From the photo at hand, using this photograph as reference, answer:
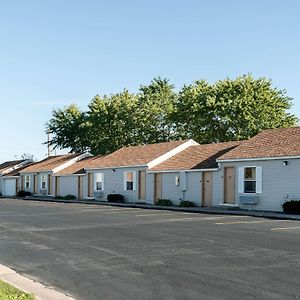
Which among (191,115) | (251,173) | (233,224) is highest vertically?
(191,115)

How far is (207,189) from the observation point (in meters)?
31.1

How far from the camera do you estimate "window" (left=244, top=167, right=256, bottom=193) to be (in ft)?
90.5

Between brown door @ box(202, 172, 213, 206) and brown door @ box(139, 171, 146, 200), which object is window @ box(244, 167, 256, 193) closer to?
brown door @ box(202, 172, 213, 206)

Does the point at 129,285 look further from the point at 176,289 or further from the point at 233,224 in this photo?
the point at 233,224

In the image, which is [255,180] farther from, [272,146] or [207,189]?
[207,189]

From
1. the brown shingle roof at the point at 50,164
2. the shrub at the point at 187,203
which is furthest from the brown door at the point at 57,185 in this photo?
the shrub at the point at 187,203

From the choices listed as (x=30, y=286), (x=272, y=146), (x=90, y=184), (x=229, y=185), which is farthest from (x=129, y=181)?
(x=30, y=286)

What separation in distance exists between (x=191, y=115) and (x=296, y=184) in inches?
960

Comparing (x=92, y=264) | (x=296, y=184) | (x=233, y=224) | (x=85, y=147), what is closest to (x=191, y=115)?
(x=85, y=147)

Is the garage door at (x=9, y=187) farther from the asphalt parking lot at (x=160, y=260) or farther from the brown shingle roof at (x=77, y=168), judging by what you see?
the asphalt parking lot at (x=160, y=260)

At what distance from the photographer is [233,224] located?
63.1 feet

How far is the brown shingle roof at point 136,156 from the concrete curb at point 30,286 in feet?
88.9

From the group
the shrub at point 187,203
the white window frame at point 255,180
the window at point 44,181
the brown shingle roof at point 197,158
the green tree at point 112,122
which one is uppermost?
the green tree at point 112,122

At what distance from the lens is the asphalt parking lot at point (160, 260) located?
8.02m
